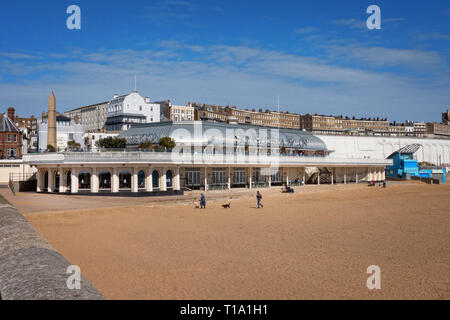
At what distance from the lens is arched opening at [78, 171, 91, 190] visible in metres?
35.9

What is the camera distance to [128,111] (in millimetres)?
88438

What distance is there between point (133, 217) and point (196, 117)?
8498 centimetres

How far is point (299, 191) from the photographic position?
46.7 metres

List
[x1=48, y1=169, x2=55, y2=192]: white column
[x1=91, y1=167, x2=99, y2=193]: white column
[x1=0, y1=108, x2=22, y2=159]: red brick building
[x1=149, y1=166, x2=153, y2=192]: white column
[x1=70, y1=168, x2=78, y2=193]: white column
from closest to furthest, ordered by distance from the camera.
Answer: [x1=70, y1=168, x2=78, y2=193]: white column
[x1=91, y1=167, x2=99, y2=193]: white column
[x1=149, y1=166, x2=153, y2=192]: white column
[x1=48, y1=169, x2=55, y2=192]: white column
[x1=0, y1=108, x2=22, y2=159]: red brick building

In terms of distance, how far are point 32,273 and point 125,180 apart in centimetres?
2927

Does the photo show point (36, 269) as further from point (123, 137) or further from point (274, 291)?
point (123, 137)

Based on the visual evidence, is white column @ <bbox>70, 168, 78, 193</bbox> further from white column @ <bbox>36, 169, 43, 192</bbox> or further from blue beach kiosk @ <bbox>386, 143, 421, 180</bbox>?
blue beach kiosk @ <bbox>386, 143, 421, 180</bbox>

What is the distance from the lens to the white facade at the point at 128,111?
86.5 meters

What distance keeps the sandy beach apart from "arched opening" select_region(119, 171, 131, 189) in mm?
7108

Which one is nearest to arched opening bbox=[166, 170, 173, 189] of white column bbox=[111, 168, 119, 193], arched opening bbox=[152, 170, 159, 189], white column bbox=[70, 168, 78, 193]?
arched opening bbox=[152, 170, 159, 189]

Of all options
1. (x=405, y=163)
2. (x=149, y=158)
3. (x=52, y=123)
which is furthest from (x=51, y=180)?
(x=405, y=163)

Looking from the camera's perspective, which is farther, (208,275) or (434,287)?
(208,275)

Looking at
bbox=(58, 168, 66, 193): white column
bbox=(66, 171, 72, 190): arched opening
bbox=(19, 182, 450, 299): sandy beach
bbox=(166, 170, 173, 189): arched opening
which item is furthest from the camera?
bbox=(166, 170, 173, 189): arched opening
